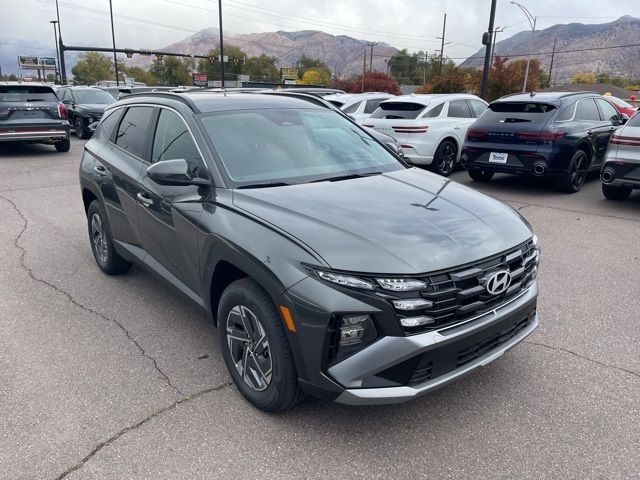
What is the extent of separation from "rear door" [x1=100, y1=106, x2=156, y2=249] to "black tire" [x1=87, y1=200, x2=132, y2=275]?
0.24 metres

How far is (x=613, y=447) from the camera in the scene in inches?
105

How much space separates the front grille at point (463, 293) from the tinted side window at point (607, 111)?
837 centimetres

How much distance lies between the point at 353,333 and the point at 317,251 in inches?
16.7

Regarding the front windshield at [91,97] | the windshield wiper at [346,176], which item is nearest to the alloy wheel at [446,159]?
the windshield wiper at [346,176]

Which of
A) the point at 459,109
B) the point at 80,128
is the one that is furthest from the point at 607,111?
the point at 80,128

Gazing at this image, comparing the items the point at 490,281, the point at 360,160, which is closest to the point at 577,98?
the point at 360,160

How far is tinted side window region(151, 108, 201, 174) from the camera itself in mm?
3479

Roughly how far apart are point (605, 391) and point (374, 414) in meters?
1.43

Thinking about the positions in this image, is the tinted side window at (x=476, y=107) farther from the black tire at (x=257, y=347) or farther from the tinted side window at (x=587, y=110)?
the black tire at (x=257, y=347)

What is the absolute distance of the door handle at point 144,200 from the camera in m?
3.78

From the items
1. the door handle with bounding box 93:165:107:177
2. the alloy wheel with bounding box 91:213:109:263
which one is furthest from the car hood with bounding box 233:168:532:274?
the alloy wheel with bounding box 91:213:109:263

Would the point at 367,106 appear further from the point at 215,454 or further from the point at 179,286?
the point at 215,454

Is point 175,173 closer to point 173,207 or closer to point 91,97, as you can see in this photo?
point 173,207

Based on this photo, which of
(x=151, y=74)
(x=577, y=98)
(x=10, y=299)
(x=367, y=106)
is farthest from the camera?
(x=151, y=74)
